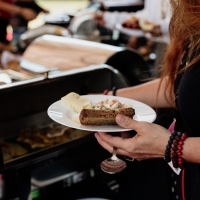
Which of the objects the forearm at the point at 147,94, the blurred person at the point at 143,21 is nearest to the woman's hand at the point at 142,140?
the forearm at the point at 147,94

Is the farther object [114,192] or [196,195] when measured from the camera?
[114,192]

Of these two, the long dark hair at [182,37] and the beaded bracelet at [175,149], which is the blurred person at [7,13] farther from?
the beaded bracelet at [175,149]

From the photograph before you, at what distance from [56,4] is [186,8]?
685 centimetres

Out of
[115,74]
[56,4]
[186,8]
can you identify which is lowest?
[56,4]

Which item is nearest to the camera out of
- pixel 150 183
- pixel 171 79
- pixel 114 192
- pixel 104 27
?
pixel 171 79

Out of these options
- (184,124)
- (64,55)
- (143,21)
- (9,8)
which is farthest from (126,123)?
(9,8)

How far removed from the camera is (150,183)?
139 cm

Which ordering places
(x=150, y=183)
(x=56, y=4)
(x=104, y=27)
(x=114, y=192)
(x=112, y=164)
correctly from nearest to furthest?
(x=112, y=164)
(x=150, y=183)
(x=114, y=192)
(x=104, y=27)
(x=56, y=4)

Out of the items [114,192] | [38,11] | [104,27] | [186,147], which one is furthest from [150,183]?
[38,11]

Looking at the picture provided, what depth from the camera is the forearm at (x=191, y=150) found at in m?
0.86

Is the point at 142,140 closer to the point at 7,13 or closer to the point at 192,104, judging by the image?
A: the point at 192,104

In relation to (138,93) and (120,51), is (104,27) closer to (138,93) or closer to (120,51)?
(120,51)

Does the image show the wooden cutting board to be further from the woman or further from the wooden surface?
the woman

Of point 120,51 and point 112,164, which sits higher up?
point 120,51
